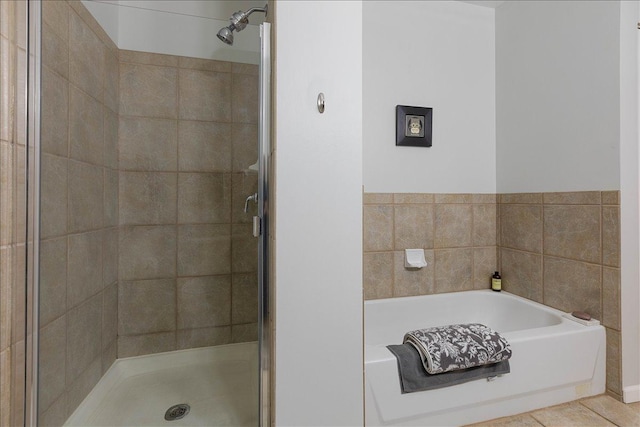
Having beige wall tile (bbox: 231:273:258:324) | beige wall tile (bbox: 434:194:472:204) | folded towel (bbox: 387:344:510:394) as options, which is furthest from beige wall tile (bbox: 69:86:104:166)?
beige wall tile (bbox: 434:194:472:204)

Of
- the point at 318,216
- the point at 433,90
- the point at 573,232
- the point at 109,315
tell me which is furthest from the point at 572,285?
the point at 109,315

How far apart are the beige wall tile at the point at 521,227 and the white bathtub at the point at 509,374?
355 mm

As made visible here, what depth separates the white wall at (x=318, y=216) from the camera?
113 centimetres

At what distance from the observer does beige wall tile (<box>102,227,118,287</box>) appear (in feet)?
4.74

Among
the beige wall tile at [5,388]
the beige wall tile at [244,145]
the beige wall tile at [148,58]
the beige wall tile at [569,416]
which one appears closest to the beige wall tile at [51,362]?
the beige wall tile at [5,388]

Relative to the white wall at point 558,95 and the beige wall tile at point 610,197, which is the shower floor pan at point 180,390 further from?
the white wall at point 558,95

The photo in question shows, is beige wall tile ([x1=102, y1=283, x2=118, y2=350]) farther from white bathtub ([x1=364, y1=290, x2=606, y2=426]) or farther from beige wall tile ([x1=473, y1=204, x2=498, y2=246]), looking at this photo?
beige wall tile ([x1=473, y1=204, x2=498, y2=246])

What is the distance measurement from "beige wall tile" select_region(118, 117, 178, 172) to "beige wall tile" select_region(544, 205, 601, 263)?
2059mm

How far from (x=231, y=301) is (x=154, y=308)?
0.40 metres


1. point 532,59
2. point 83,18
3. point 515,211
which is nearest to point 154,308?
point 83,18

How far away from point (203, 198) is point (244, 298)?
492mm

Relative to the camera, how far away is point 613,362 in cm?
157

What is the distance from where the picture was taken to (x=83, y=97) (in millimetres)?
1333

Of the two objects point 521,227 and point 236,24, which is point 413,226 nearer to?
point 521,227
